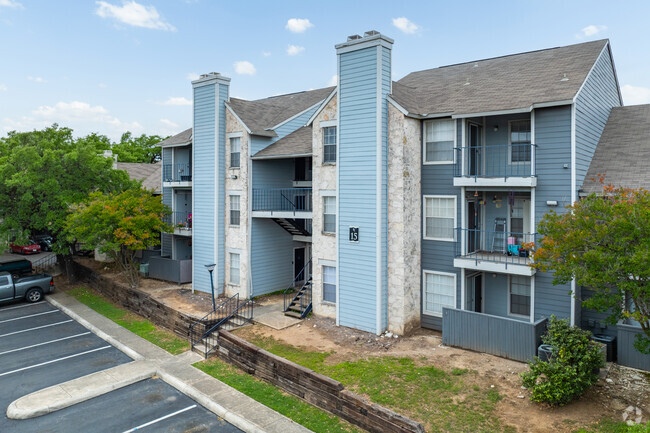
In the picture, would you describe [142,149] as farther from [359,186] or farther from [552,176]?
[552,176]

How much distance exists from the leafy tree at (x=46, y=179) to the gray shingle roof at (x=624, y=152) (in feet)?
84.0

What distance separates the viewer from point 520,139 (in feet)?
55.1

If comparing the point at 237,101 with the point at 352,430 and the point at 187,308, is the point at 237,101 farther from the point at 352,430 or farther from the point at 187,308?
the point at 352,430

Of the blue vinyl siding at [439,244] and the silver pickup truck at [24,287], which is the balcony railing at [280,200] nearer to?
the blue vinyl siding at [439,244]

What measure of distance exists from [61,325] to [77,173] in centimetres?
995

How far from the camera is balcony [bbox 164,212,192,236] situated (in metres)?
27.1

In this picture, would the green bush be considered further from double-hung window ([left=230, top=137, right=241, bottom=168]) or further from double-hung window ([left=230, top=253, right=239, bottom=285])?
double-hung window ([left=230, top=137, right=241, bottom=168])

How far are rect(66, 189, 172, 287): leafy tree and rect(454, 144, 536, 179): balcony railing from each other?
17182mm

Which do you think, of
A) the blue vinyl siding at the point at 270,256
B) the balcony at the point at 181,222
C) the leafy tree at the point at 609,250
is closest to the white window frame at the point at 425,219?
the leafy tree at the point at 609,250

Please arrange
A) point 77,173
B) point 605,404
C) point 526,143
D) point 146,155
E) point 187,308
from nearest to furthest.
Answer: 1. point 605,404
2. point 526,143
3. point 187,308
4. point 77,173
5. point 146,155

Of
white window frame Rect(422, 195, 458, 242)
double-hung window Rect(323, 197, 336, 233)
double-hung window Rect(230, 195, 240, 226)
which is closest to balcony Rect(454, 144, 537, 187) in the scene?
white window frame Rect(422, 195, 458, 242)

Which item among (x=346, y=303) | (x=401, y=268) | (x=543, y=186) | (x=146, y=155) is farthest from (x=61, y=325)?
(x=146, y=155)

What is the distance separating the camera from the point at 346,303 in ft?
59.8

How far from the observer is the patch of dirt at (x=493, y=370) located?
1105 cm
